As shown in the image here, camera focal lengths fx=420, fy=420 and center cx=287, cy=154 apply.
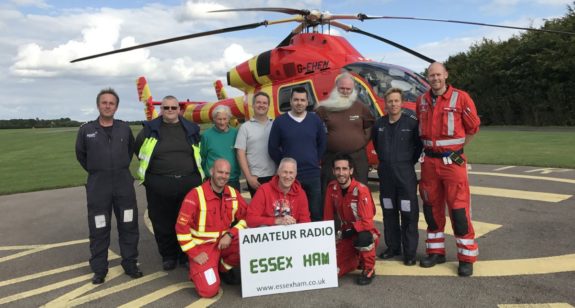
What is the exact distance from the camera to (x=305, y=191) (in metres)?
4.58

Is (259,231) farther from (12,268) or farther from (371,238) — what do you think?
(12,268)

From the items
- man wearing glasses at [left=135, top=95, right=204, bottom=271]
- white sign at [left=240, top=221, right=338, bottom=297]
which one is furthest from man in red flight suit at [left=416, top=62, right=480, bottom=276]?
man wearing glasses at [left=135, top=95, right=204, bottom=271]

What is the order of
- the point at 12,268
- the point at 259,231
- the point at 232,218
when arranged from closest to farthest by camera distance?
the point at 259,231 → the point at 232,218 → the point at 12,268

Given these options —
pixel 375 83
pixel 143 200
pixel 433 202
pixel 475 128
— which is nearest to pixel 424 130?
pixel 475 128

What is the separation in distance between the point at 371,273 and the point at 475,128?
179 centimetres

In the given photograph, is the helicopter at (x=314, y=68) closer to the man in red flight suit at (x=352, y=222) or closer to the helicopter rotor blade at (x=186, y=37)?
the helicopter rotor blade at (x=186, y=37)

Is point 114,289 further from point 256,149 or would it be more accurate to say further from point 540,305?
point 540,305

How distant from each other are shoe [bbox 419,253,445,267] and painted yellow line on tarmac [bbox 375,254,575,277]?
0.15ft

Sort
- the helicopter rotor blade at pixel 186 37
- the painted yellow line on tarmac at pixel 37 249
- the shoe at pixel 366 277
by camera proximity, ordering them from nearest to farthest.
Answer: the shoe at pixel 366 277, the painted yellow line on tarmac at pixel 37 249, the helicopter rotor blade at pixel 186 37

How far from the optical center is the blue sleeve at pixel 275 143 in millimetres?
4441

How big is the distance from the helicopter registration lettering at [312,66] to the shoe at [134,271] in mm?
5215

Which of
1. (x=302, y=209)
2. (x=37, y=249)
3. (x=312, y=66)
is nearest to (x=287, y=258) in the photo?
(x=302, y=209)

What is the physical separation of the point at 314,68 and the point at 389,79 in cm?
154

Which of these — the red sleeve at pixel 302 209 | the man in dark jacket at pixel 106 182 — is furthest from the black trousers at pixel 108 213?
the red sleeve at pixel 302 209
